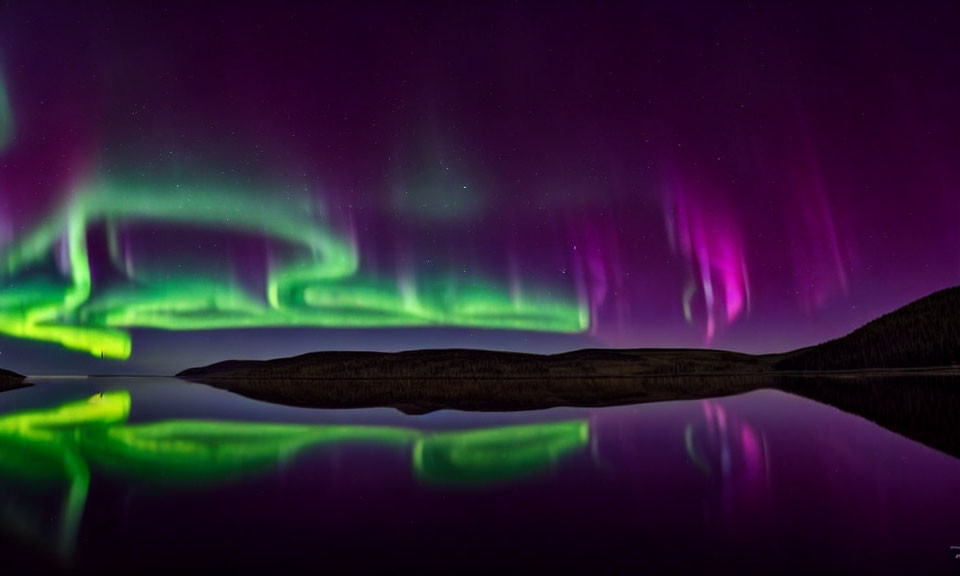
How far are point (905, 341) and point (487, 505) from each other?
198178mm

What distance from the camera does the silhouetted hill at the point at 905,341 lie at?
504ft

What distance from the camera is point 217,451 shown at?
70.3 feet

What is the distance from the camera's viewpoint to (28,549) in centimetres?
990

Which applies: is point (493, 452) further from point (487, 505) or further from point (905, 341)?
point (905, 341)

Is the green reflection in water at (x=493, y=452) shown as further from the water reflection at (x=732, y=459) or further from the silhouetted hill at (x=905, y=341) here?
the silhouetted hill at (x=905, y=341)

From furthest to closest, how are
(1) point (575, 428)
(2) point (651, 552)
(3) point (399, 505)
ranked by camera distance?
(1) point (575, 428) → (3) point (399, 505) → (2) point (651, 552)

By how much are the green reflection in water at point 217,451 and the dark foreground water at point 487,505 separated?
0.15m

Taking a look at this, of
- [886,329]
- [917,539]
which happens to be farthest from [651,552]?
[886,329]

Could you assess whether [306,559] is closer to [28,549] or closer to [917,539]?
[28,549]

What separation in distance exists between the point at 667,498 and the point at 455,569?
6.31 meters

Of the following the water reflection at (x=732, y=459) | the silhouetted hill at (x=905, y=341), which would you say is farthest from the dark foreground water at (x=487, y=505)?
the silhouetted hill at (x=905, y=341)

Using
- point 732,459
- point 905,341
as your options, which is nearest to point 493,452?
point 732,459

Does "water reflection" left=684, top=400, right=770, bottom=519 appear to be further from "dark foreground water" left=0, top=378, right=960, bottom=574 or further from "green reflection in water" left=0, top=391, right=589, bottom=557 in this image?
"green reflection in water" left=0, top=391, right=589, bottom=557

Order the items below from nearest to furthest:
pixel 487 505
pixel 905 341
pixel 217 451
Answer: pixel 487 505 → pixel 217 451 → pixel 905 341
